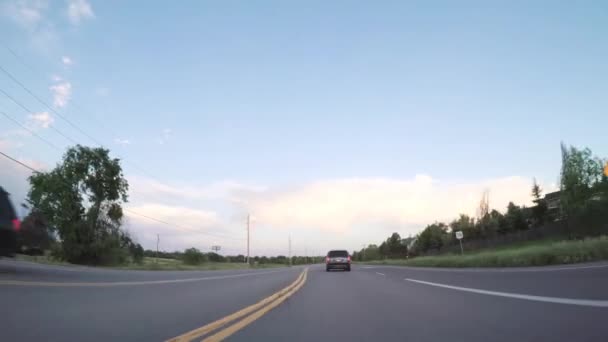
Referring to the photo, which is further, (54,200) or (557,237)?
(557,237)

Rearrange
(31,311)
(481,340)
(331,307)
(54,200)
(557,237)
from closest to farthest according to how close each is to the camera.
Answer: (481,340) → (31,311) → (331,307) → (54,200) → (557,237)

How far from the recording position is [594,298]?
6688 mm

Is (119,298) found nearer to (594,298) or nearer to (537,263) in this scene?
(594,298)

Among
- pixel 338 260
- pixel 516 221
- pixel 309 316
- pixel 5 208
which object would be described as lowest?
pixel 309 316

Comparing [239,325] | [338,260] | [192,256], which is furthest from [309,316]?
[192,256]

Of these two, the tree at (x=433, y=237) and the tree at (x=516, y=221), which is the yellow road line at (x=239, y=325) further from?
the tree at (x=433, y=237)

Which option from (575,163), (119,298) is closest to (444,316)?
(119,298)

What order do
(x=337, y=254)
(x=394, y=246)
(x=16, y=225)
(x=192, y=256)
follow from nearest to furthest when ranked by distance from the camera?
1. (x=16, y=225)
2. (x=337, y=254)
3. (x=192, y=256)
4. (x=394, y=246)

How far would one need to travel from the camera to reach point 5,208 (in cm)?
812

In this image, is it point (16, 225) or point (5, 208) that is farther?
point (16, 225)

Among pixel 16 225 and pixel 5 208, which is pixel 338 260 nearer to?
pixel 16 225


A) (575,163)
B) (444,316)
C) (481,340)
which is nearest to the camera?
(481,340)

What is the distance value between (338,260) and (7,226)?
1012 inches

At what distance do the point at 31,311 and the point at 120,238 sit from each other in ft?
140
